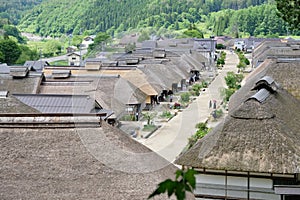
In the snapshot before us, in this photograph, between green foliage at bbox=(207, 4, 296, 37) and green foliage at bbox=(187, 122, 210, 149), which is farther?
green foliage at bbox=(207, 4, 296, 37)

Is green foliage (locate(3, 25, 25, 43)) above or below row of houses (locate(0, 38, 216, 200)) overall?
below

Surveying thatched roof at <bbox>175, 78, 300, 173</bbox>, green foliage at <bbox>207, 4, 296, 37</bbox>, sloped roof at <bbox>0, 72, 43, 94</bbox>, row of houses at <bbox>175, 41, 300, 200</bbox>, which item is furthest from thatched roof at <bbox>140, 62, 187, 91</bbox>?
green foliage at <bbox>207, 4, 296, 37</bbox>

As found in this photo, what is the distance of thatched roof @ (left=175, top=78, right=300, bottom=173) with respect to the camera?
10.6 metres

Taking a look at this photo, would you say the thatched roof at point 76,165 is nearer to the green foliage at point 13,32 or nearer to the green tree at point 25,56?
the green tree at point 25,56

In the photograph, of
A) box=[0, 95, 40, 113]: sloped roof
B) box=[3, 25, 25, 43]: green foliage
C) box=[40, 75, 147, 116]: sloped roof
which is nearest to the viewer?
box=[40, 75, 147, 116]: sloped roof

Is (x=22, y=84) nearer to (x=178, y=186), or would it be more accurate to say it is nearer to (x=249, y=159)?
(x=249, y=159)

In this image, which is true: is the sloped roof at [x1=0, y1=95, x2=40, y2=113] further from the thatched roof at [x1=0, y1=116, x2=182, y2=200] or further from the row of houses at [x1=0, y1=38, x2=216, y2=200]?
the thatched roof at [x1=0, y1=116, x2=182, y2=200]

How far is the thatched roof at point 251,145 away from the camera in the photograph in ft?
34.7

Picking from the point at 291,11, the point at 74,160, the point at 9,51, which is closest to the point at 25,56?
the point at 9,51

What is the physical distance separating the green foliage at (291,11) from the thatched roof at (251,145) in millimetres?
9288

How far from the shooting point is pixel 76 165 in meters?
8.71

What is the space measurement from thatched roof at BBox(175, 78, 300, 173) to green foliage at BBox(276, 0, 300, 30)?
929 centimetres

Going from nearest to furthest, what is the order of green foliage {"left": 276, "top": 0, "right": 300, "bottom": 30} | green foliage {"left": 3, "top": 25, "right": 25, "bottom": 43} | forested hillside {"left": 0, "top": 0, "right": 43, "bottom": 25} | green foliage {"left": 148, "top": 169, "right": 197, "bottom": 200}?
green foliage {"left": 148, "top": 169, "right": 197, "bottom": 200}
green foliage {"left": 276, "top": 0, "right": 300, "bottom": 30}
green foliage {"left": 3, "top": 25, "right": 25, "bottom": 43}
forested hillside {"left": 0, "top": 0, "right": 43, "bottom": 25}

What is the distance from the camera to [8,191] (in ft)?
26.3
